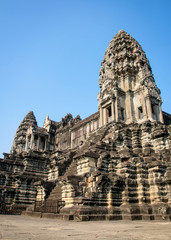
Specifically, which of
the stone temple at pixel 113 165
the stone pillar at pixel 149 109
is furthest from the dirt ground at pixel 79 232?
the stone pillar at pixel 149 109

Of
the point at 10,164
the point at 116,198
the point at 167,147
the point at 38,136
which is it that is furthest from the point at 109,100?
the point at 38,136

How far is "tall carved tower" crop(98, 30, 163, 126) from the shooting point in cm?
2102

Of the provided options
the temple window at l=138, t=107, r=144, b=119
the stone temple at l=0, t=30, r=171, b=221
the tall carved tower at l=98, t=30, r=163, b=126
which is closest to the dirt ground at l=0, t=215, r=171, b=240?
the stone temple at l=0, t=30, r=171, b=221

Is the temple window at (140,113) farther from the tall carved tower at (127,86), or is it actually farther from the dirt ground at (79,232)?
the dirt ground at (79,232)

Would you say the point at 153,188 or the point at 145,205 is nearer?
the point at 145,205

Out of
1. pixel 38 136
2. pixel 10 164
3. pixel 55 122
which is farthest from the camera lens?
pixel 55 122

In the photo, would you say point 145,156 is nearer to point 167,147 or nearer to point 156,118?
point 167,147

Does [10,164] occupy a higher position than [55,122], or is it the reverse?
[55,122]

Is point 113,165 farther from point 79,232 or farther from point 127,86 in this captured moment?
point 127,86

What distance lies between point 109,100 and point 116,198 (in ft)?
39.9

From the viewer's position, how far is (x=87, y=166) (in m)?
13.2

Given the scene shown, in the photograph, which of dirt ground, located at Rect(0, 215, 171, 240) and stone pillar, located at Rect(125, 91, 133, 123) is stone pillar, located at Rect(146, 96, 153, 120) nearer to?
stone pillar, located at Rect(125, 91, 133, 123)

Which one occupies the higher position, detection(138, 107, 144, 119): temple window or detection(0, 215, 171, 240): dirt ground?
detection(138, 107, 144, 119): temple window

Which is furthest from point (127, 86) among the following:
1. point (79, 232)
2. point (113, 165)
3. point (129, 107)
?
point (79, 232)
